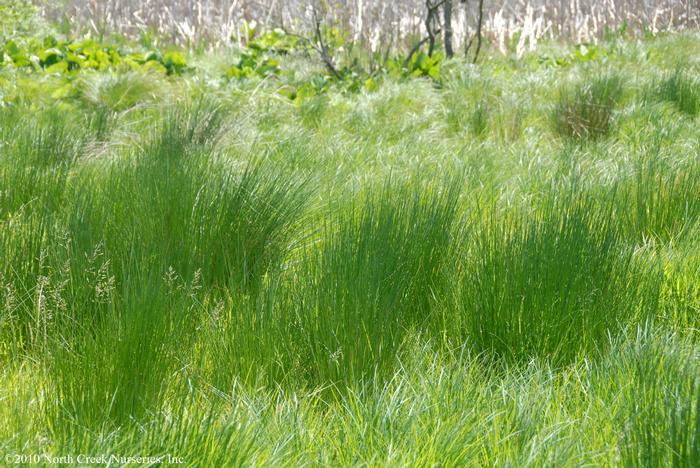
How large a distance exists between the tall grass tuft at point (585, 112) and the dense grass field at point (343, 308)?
0.70 m

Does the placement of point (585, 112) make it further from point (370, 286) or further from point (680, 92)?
point (370, 286)

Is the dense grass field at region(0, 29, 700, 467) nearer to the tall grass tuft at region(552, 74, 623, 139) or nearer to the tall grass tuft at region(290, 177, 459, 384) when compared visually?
the tall grass tuft at region(290, 177, 459, 384)

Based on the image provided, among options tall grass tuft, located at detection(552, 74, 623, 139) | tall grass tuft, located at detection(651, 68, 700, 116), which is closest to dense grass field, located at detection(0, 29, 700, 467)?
tall grass tuft, located at detection(552, 74, 623, 139)

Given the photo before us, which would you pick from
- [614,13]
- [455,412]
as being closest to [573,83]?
[455,412]

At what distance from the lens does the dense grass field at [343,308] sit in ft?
5.14

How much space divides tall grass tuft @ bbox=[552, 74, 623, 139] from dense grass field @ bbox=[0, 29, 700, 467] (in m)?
0.70

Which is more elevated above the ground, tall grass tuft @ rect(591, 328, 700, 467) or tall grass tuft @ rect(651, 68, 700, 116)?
tall grass tuft @ rect(651, 68, 700, 116)

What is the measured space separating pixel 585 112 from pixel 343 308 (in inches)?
126

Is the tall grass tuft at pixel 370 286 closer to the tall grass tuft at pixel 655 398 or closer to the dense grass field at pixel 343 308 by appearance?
the dense grass field at pixel 343 308

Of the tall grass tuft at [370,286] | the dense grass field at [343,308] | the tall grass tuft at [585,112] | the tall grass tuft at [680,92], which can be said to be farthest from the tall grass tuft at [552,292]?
the tall grass tuft at [680,92]

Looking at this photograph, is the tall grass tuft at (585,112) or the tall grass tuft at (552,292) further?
the tall grass tuft at (585,112)

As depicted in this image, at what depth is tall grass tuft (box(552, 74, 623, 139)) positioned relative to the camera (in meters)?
4.71

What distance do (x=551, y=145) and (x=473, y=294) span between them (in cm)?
255

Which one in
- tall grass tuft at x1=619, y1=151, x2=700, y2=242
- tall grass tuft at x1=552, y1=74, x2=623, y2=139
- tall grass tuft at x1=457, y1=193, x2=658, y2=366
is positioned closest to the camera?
tall grass tuft at x1=457, y1=193, x2=658, y2=366
